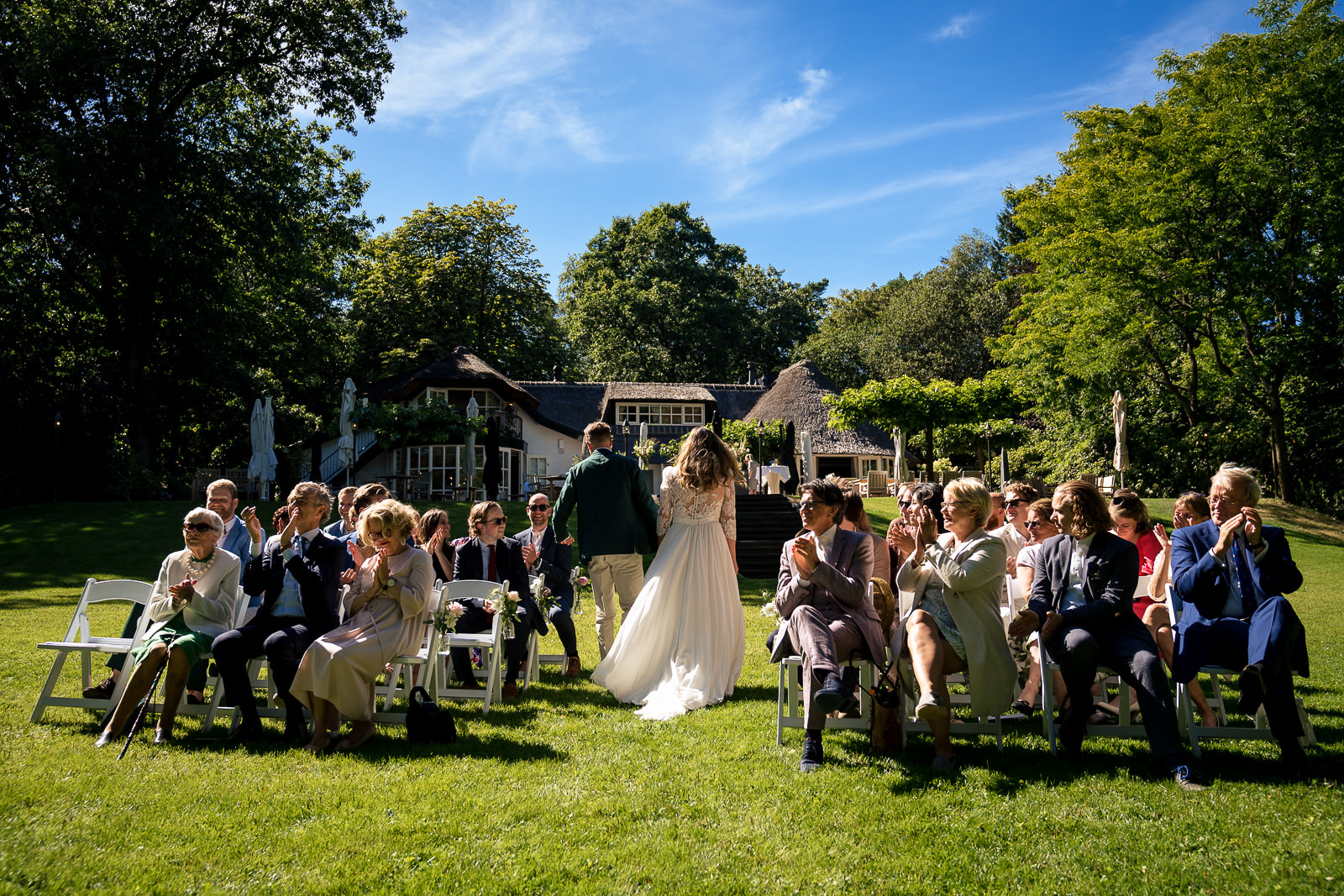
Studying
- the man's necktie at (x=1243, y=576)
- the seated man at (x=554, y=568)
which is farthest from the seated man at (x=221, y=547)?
the man's necktie at (x=1243, y=576)

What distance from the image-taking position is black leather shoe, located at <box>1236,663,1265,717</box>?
13.4 ft

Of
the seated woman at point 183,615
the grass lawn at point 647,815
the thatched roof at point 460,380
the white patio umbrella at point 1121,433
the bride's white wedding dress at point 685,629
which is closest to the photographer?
the grass lawn at point 647,815

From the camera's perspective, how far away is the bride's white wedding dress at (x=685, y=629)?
5.83 m

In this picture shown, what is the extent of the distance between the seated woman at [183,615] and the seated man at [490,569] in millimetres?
1780

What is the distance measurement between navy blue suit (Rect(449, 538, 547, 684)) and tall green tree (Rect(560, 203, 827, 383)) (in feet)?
Result: 115

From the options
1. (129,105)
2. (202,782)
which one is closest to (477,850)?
(202,782)

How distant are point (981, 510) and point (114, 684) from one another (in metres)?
5.73

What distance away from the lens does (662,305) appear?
1626 inches

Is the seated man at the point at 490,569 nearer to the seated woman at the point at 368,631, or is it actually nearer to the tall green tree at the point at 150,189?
the seated woman at the point at 368,631

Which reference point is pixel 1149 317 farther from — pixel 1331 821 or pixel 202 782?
pixel 202 782

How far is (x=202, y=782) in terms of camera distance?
13.0 feet

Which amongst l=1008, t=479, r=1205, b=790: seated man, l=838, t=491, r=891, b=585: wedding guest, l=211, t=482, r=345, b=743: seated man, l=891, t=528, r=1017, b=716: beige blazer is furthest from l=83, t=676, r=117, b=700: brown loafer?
l=1008, t=479, r=1205, b=790: seated man

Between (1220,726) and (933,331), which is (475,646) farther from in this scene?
(933,331)

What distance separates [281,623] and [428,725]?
1.24 meters
